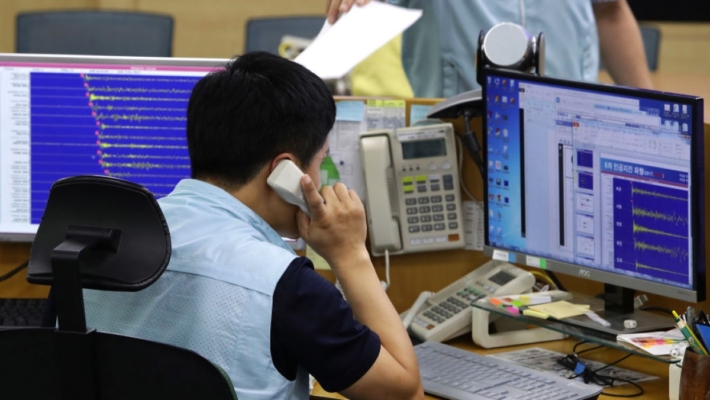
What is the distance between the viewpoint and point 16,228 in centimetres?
205

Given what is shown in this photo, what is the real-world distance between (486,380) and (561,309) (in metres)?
0.23

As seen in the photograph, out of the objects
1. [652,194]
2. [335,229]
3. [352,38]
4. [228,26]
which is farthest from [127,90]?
[228,26]

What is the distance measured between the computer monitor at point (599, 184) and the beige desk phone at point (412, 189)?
0.12 meters

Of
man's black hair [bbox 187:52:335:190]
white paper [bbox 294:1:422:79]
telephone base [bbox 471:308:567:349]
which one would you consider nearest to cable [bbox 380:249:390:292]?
telephone base [bbox 471:308:567:349]

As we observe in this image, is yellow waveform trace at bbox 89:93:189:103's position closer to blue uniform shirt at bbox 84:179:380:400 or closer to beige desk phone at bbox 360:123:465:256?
beige desk phone at bbox 360:123:465:256

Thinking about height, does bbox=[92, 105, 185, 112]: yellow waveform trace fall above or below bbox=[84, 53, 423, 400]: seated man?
above

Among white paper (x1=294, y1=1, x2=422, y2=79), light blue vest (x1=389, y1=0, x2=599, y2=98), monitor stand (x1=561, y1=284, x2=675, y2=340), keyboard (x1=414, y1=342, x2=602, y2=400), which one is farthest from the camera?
light blue vest (x1=389, y1=0, x2=599, y2=98)

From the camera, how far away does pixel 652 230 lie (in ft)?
5.49

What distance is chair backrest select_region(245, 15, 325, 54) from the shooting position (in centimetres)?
392

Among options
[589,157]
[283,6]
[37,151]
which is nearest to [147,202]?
[589,157]

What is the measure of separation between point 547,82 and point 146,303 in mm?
841

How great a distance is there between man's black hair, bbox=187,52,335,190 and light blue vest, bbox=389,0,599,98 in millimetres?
1027

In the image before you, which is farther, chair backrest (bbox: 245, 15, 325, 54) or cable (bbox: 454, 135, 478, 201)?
chair backrest (bbox: 245, 15, 325, 54)

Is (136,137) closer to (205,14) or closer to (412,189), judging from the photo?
(412,189)
